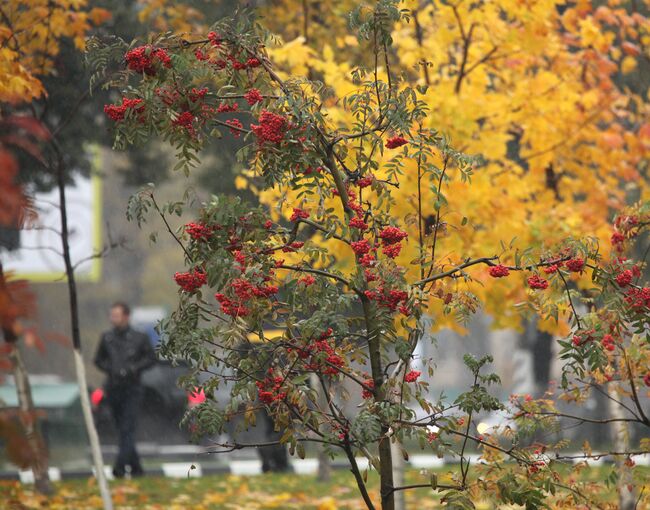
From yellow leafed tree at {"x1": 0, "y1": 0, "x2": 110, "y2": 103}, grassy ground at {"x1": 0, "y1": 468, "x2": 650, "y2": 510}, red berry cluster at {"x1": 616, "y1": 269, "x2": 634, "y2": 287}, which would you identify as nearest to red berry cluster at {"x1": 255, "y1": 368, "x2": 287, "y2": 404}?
red berry cluster at {"x1": 616, "y1": 269, "x2": 634, "y2": 287}

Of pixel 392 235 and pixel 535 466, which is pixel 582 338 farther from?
pixel 392 235

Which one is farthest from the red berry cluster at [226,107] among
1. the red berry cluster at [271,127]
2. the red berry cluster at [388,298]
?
the red berry cluster at [388,298]

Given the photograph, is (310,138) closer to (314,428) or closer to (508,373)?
(314,428)

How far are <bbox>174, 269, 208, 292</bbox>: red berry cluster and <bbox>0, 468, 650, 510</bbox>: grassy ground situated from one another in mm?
4017

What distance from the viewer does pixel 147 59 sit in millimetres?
4219

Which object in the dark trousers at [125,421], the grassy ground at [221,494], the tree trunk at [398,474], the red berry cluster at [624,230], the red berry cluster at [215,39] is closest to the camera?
the red berry cluster at [215,39]

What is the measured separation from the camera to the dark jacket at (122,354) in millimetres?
11391

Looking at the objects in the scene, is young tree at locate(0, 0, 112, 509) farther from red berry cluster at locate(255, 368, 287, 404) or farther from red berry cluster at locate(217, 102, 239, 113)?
red berry cluster at locate(255, 368, 287, 404)

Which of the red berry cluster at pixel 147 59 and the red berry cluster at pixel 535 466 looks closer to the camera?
the red berry cluster at pixel 147 59

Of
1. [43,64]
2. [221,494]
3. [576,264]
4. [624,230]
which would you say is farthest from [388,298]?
[221,494]

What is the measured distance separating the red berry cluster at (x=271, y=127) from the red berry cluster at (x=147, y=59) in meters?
0.43

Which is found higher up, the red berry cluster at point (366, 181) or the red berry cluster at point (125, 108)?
the red berry cluster at point (125, 108)

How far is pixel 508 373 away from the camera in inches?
1591

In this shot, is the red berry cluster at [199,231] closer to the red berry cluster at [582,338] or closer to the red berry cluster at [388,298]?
the red berry cluster at [388,298]
